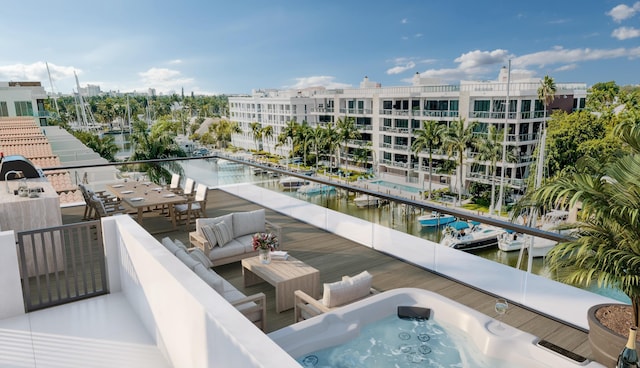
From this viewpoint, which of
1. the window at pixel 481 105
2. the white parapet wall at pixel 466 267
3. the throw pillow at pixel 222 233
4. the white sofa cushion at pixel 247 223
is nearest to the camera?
the white parapet wall at pixel 466 267

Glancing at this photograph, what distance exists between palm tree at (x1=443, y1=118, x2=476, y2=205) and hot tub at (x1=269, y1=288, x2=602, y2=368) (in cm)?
3675

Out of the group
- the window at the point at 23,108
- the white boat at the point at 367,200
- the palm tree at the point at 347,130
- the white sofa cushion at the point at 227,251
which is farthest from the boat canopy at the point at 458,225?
the window at the point at 23,108

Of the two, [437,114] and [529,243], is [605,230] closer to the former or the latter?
[529,243]

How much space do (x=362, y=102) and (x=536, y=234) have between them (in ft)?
151

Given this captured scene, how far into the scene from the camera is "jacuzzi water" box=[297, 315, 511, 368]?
13.8 ft

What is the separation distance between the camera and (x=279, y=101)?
59812mm

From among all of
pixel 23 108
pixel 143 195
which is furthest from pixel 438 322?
pixel 23 108

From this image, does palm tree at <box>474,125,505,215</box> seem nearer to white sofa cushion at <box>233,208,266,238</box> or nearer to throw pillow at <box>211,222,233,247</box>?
white sofa cushion at <box>233,208,266,238</box>

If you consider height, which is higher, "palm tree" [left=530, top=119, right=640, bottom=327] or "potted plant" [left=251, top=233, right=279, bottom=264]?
"palm tree" [left=530, top=119, right=640, bottom=327]

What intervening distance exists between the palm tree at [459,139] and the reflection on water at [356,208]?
Answer: 32267mm

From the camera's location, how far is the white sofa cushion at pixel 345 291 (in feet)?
15.1

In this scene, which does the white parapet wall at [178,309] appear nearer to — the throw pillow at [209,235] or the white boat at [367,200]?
the throw pillow at [209,235]

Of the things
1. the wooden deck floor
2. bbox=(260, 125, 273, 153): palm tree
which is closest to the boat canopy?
the wooden deck floor

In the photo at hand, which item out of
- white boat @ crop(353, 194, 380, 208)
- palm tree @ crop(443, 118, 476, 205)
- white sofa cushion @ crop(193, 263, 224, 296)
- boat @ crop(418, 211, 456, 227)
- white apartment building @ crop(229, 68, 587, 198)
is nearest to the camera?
white sofa cushion @ crop(193, 263, 224, 296)
